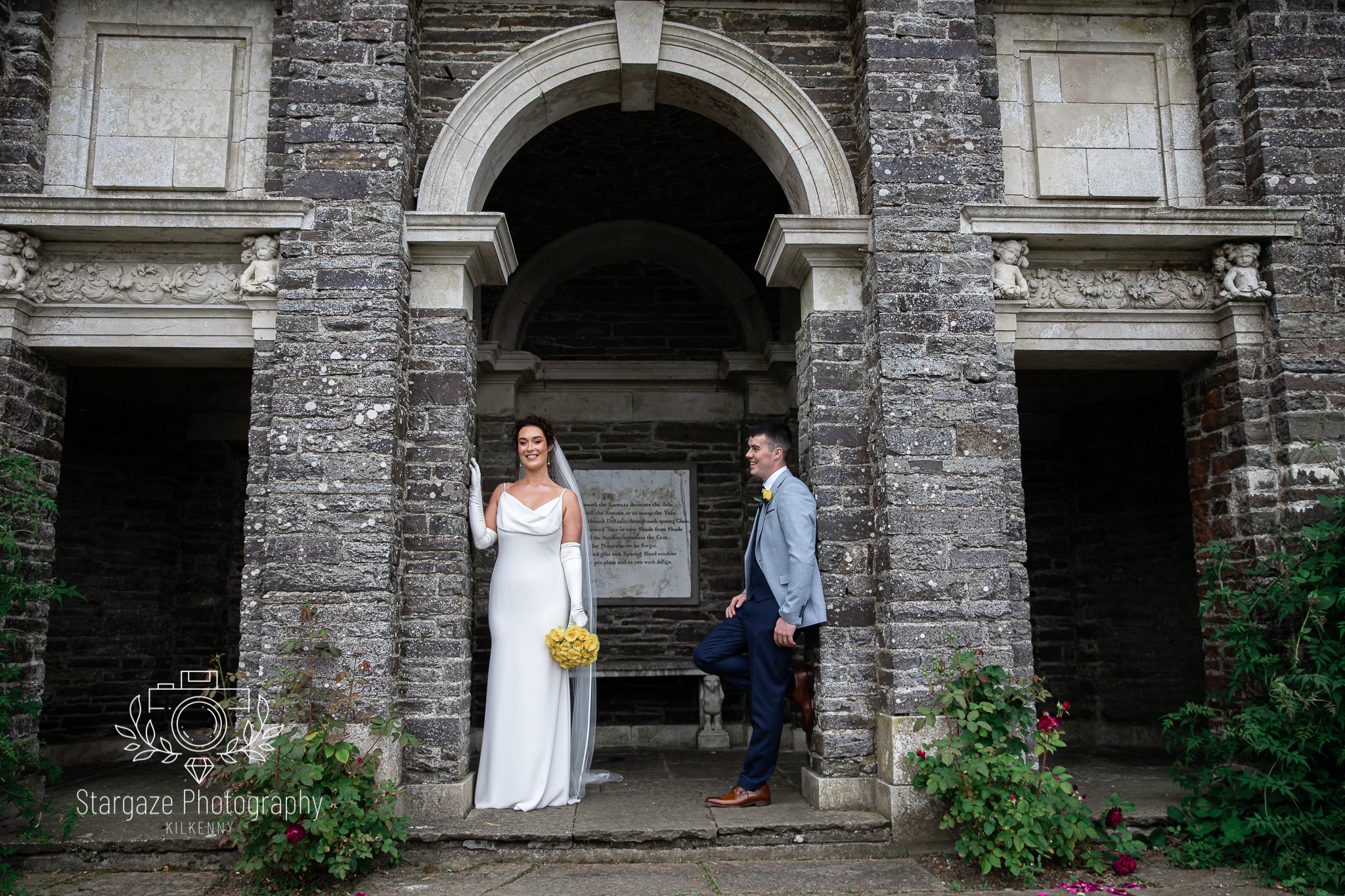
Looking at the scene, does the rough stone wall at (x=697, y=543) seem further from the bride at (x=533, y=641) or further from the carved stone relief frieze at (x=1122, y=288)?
the carved stone relief frieze at (x=1122, y=288)

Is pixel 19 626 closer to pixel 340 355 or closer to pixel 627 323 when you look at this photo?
pixel 340 355

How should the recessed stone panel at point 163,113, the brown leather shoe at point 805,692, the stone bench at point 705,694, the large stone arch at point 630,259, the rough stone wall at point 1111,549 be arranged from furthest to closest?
the large stone arch at point 630,259, the rough stone wall at point 1111,549, the stone bench at point 705,694, the recessed stone panel at point 163,113, the brown leather shoe at point 805,692

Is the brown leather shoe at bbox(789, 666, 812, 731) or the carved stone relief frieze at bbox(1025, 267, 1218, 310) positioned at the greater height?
the carved stone relief frieze at bbox(1025, 267, 1218, 310)

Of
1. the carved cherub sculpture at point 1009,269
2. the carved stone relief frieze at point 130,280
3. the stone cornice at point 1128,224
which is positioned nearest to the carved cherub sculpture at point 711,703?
the carved cherub sculpture at point 1009,269

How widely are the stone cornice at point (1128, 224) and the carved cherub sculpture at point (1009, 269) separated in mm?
49

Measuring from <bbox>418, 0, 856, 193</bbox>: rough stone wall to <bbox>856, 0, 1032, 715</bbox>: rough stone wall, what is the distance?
9.4 inches

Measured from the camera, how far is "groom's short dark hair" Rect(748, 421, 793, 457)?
5.17 metres

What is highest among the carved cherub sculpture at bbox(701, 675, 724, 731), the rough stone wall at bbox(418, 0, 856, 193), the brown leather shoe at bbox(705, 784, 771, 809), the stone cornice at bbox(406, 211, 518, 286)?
Answer: the rough stone wall at bbox(418, 0, 856, 193)

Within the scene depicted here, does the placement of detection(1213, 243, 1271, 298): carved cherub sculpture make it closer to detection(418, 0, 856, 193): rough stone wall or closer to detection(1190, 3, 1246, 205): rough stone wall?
detection(1190, 3, 1246, 205): rough stone wall

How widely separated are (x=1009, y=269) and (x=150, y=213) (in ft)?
14.7

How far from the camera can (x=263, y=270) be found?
4.91 metres

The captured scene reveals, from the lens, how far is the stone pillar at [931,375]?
15.3ft

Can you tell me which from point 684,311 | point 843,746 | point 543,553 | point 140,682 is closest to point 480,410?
point 684,311

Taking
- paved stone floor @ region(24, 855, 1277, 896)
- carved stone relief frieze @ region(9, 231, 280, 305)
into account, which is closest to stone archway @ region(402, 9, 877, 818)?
paved stone floor @ region(24, 855, 1277, 896)
